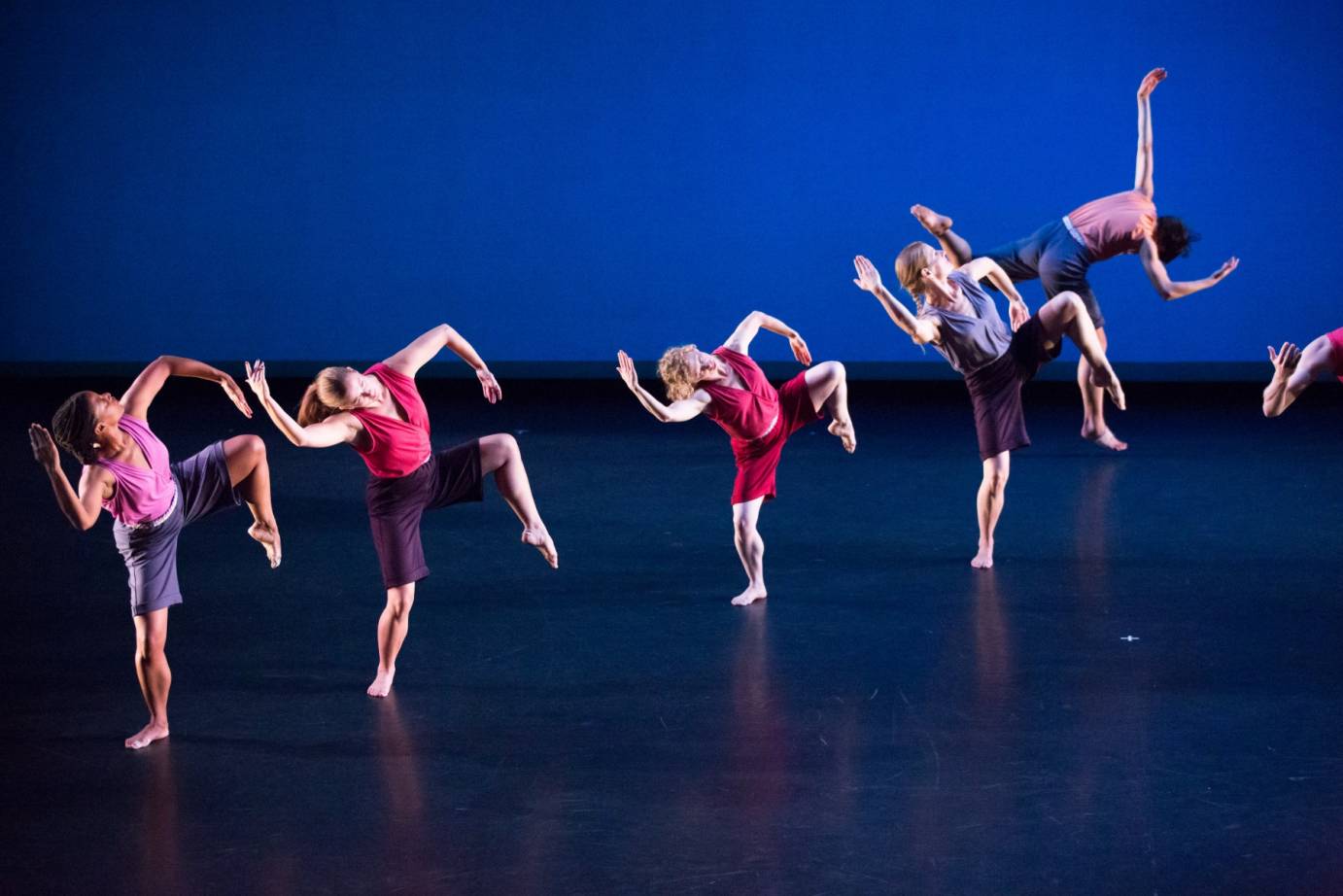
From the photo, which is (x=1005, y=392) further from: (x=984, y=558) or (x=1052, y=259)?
(x=1052, y=259)

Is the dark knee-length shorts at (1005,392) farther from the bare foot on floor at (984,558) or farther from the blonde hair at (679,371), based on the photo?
the blonde hair at (679,371)

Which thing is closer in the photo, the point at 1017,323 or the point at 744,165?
the point at 1017,323

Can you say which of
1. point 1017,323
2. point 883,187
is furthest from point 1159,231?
point 883,187

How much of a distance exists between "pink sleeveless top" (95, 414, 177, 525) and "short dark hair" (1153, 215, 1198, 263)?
436 cm

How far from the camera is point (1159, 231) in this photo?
646cm

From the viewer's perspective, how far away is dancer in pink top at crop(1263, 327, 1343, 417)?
459 centimetres

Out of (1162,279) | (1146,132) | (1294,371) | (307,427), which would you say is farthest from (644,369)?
(307,427)

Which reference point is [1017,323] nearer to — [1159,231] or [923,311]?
[923,311]

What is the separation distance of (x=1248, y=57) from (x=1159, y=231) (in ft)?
10.5

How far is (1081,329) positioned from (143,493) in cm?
313

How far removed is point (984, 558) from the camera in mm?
5266

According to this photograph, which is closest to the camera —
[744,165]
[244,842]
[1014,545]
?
[244,842]

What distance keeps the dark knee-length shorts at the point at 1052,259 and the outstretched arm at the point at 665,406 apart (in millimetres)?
2426

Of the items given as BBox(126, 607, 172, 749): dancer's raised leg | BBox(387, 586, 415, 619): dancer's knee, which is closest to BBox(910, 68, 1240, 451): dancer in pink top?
BBox(387, 586, 415, 619): dancer's knee
